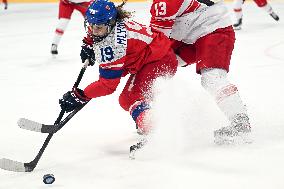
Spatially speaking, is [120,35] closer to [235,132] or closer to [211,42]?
[211,42]

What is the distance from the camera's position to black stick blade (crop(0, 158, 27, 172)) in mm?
2619

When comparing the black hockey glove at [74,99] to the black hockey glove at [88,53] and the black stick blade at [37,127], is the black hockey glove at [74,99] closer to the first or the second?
the black stick blade at [37,127]

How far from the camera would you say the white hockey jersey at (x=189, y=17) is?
3.00 m

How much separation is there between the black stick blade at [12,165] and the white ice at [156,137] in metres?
0.03

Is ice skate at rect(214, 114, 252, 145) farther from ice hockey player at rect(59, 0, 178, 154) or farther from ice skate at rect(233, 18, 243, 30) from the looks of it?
ice skate at rect(233, 18, 243, 30)

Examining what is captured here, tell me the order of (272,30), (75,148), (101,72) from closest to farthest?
(101,72) < (75,148) < (272,30)

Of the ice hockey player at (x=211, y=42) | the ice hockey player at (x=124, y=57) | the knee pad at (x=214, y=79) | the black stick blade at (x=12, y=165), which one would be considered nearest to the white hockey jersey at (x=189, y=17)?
the ice hockey player at (x=211, y=42)

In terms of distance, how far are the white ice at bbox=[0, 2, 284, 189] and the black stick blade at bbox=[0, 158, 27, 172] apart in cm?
3

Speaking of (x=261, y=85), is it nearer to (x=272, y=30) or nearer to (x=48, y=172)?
(x=48, y=172)

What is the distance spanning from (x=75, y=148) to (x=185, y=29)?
34.3 inches

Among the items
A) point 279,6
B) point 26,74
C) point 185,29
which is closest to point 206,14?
point 185,29

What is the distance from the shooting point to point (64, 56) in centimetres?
574

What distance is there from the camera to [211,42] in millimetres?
2994

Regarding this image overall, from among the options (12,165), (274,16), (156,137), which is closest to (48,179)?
(12,165)
